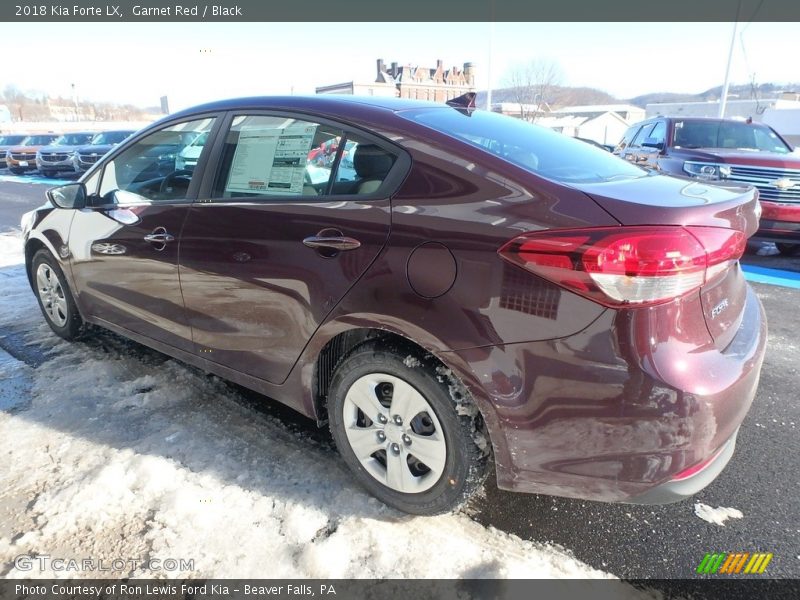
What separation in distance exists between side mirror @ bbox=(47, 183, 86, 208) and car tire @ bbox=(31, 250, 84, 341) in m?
0.53

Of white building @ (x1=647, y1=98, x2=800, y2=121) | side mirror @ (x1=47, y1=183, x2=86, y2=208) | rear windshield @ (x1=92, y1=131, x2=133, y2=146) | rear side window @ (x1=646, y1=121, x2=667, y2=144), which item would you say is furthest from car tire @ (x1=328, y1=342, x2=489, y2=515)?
white building @ (x1=647, y1=98, x2=800, y2=121)

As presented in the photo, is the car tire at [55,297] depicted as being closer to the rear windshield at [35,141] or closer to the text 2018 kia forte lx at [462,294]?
the text 2018 kia forte lx at [462,294]

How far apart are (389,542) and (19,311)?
4.33 meters

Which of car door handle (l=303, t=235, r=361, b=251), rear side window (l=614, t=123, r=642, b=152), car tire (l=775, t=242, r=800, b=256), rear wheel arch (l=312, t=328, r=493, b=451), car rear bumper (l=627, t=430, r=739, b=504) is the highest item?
rear side window (l=614, t=123, r=642, b=152)

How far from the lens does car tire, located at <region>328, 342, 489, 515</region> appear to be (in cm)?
202

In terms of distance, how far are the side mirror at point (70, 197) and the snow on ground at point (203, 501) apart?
117 cm

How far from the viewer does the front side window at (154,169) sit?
9.61 feet

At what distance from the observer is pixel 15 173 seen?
69.5 feet

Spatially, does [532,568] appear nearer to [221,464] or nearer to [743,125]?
[221,464]

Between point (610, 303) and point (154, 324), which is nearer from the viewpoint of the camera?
point (610, 303)

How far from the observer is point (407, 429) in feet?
7.12

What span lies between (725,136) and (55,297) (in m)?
8.67

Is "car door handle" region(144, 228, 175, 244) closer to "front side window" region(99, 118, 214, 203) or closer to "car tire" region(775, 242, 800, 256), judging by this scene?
"front side window" region(99, 118, 214, 203)

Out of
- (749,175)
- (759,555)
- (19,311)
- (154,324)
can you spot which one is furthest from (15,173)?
(759,555)
